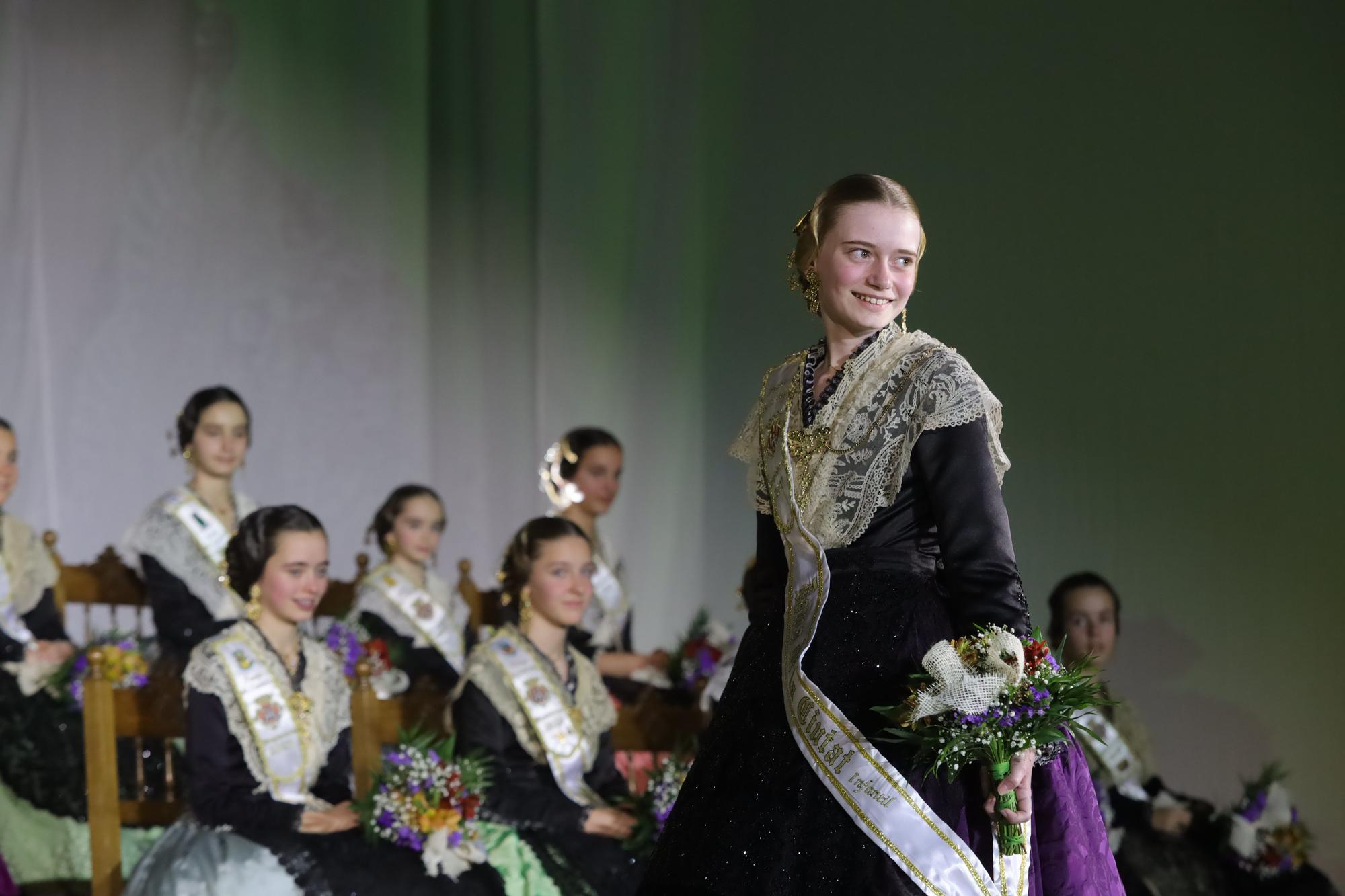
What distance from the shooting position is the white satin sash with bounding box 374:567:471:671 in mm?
5043

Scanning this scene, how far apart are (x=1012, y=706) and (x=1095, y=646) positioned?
8.84 ft

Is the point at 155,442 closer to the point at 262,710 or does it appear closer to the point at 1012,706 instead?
the point at 262,710

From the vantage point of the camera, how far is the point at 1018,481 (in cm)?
559

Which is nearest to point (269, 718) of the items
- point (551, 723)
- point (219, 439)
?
point (551, 723)

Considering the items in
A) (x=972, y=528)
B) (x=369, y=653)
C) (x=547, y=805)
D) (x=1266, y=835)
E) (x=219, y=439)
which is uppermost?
(x=972, y=528)

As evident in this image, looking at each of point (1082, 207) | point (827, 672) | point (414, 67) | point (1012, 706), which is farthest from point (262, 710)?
point (414, 67)

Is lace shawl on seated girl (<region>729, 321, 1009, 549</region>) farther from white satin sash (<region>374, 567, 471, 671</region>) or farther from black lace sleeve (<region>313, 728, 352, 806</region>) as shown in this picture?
white satin sash (<region>374, 567, 471, 671</region>)

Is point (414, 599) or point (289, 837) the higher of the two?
point (414, 599)

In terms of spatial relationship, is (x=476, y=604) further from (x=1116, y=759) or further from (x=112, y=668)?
(x=1116, y=759)

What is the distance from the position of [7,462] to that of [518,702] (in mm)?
2063

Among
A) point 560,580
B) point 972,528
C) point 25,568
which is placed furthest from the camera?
point 25,568

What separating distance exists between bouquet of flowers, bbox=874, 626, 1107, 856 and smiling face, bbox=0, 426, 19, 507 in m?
3.75

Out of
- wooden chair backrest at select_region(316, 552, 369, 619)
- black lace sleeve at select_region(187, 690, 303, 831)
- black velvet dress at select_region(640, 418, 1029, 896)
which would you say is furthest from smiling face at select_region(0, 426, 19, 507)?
black velvet dress at select_region(640, 418, 1029, 896)

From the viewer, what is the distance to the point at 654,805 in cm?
346
